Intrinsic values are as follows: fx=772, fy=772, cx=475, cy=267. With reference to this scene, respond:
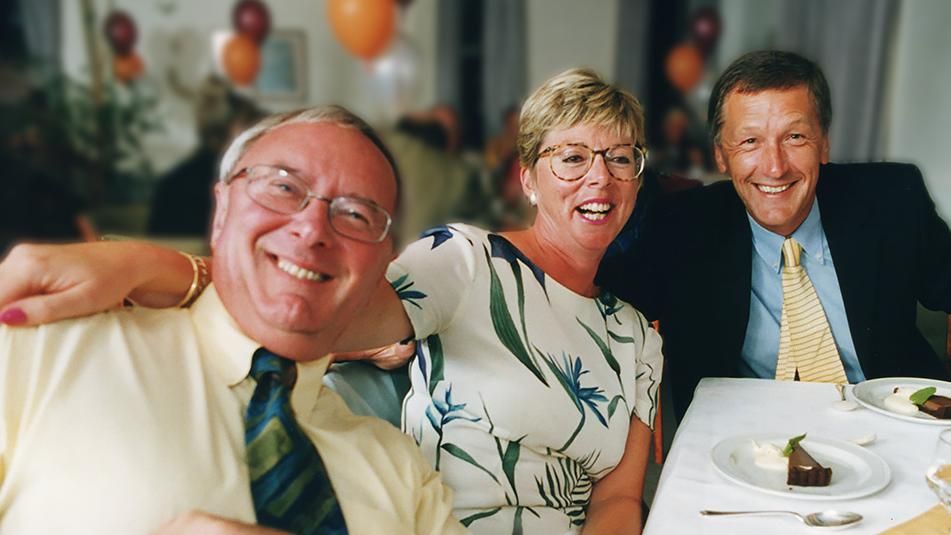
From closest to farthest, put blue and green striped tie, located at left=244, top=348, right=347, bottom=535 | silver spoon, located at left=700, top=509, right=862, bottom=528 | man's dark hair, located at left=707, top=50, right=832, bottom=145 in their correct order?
1. blue and green striped tie, located at left=244, top=348, right=347, bottom=535
2. silver spoon, located at left=700, top=509, right=862, bottom=528
3. man's dark hair, located at left=707, top=50, right=832, bottom=145

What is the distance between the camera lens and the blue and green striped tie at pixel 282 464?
881 millimetres

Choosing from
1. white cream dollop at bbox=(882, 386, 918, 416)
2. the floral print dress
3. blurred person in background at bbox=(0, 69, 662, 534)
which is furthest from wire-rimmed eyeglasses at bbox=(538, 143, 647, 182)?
white cream dollop at bbox=(882, 386, 918, 416)

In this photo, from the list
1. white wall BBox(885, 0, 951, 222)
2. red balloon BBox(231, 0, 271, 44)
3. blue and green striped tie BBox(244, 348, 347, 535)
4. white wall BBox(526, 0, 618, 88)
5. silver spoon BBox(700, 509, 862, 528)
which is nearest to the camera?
blue and green striped tie BBox(244, 348, 347, 535)

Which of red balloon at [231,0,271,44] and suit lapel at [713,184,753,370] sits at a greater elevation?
red balloon at [231,0,271,44]

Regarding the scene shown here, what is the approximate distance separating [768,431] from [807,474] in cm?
26

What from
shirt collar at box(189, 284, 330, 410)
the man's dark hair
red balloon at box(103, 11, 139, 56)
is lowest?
shirt collar at box(189, 284, 330, 410)

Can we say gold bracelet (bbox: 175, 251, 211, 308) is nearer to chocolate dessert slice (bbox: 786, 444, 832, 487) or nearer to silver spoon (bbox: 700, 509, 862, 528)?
silver spoon (bbox: 700, 509, 862, 528)

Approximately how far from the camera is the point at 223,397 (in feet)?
2.96

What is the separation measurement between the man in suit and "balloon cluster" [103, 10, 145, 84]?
567cm

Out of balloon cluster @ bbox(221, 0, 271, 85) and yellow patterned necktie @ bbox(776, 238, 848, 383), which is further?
balloon cluster @ bbox(221, 0, 271, 85)

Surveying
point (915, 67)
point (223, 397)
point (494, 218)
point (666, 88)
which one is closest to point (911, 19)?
point (915, 67)

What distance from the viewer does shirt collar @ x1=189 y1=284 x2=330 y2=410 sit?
91 centimetres

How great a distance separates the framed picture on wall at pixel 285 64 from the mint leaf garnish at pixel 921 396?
5.98 m

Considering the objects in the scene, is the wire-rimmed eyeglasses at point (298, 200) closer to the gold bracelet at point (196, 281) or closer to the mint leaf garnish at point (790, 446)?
the gold bracelet at point (196, 281)
